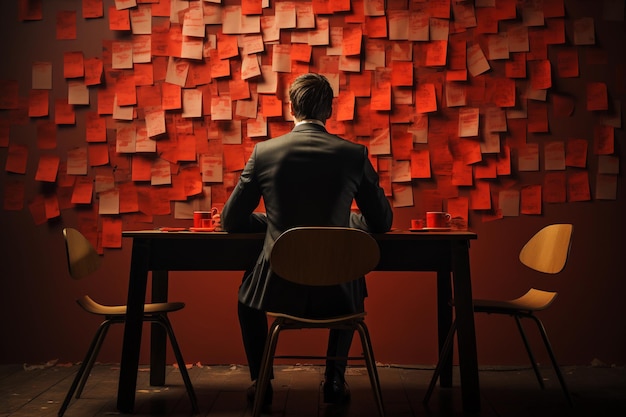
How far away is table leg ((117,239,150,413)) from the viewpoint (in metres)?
2.72

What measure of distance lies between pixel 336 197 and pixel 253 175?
305 mm

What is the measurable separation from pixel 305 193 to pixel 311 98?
362 mm

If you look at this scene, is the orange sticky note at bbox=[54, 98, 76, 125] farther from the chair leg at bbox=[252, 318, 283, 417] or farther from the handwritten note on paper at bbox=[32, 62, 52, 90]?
the chair leg at bbox=[252, 318, 283, 417]

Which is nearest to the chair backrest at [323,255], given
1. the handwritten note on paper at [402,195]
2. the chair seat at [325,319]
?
the chair seat at [325,319]

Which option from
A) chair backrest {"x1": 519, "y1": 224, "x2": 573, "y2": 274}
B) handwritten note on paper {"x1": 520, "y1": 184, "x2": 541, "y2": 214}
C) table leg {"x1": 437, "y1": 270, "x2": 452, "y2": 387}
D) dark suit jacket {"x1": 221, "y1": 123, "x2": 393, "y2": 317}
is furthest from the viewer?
handwritten note on paper {"x1": 520, "y1": 184, "x2": 541, "y2": 214}

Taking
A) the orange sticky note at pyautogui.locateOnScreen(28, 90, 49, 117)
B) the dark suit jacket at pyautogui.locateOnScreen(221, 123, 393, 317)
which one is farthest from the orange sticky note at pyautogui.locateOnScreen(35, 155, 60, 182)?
the dark suit jacket at pyautogui.locateOnScreen(221, 123, 393, 317)

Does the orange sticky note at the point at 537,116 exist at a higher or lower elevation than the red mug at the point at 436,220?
higher

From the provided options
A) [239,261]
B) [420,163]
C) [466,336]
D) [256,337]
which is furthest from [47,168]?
[466,336]

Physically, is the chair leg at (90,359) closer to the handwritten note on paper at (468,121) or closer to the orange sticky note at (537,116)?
the handwritten note on paper at (468,121)

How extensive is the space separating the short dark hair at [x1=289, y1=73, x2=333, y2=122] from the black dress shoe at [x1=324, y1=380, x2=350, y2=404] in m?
1.03

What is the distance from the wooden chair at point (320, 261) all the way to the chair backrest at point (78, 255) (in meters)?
0.83

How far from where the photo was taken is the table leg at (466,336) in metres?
2.69

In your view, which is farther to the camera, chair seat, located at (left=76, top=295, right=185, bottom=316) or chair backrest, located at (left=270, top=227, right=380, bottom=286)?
chair seat, located at (left=76, top=295, right=185, bottom=316)

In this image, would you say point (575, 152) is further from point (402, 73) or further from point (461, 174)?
point (402, 73)
